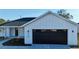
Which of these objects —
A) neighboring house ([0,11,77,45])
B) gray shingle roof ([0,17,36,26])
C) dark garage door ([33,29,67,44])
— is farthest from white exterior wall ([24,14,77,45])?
gray shingle roof ([0,17,36,26])

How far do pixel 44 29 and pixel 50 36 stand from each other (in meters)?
0.31

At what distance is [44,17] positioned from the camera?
562 cm

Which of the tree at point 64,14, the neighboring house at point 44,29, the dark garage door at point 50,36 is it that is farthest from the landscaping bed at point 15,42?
the tree at point 64,14

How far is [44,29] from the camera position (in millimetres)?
5797

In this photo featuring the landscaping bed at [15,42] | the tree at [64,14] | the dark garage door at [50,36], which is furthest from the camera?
the dark garage door at [50,36]

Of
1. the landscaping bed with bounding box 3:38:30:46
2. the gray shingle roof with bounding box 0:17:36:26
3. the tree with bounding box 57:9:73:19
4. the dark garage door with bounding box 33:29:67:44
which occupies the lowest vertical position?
the landscaping bed with bounding box 3:38:30:46

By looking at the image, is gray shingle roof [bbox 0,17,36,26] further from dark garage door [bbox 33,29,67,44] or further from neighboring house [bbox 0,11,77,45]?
dark garage door [bbox 33,29,67,44]

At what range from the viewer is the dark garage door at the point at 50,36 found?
5.71 metres

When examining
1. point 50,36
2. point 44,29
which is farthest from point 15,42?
point 50,36

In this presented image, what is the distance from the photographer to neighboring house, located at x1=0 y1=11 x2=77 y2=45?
5.50 metres

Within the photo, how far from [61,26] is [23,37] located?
4.15 feet

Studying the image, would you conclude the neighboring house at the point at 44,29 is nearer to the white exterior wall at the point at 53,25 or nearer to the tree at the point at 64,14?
the white exterior wall at the point at 53,25
